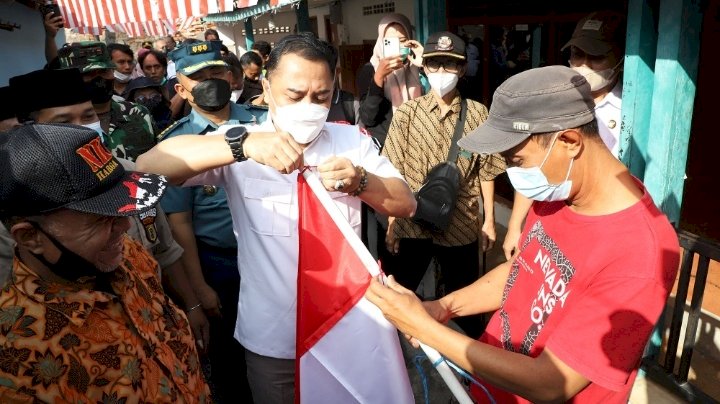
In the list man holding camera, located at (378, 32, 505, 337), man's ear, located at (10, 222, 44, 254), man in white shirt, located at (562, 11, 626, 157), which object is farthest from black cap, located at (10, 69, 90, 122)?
man in white shirt, located at (562, 11, 626, 157)

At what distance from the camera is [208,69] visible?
333 centimetres

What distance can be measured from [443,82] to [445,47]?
12.1 inches

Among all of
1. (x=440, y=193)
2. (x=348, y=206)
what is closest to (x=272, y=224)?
(x=348, y=206)

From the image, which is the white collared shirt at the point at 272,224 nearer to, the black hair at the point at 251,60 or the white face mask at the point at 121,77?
the black hair at the point at 251,60

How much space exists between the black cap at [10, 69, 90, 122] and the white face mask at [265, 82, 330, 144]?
57.7 inches

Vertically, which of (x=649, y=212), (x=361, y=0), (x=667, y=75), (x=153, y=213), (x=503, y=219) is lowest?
(x=503, y=219)

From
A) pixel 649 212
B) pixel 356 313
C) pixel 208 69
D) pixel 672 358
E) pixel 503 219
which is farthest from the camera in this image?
pixel 503 219

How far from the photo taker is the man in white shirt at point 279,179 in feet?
5.95

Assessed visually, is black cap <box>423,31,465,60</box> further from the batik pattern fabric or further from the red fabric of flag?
the batik pattern fabric

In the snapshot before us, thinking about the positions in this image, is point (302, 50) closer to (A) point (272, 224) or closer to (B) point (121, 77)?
(A) point (272, 224)

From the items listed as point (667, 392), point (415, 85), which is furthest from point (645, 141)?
point (415, 85)

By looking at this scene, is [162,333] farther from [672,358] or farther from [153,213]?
[672,358]

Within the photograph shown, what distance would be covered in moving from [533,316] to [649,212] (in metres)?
0.47

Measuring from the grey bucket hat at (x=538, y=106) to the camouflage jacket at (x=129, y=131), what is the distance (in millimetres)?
2801
